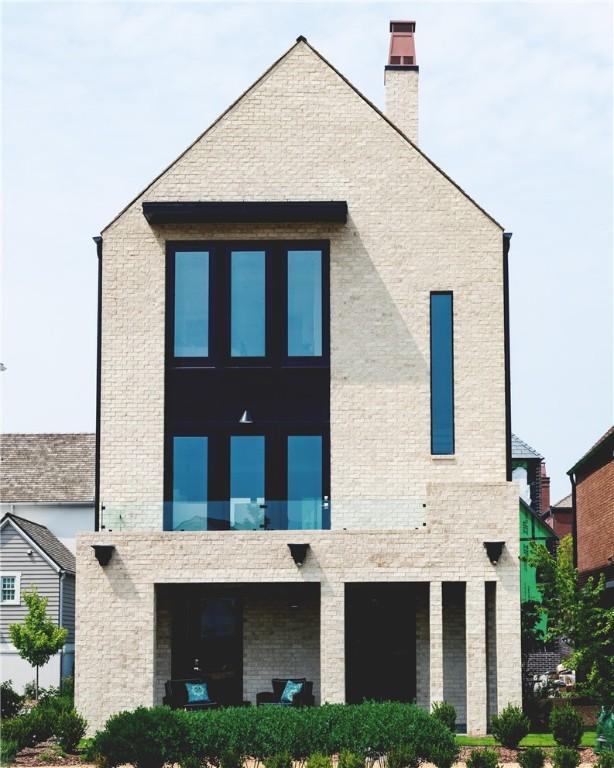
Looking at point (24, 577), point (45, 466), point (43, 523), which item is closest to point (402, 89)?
point (24, 577)

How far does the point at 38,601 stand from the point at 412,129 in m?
19.4

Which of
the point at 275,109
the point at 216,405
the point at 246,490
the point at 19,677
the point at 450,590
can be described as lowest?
the point at 19,677

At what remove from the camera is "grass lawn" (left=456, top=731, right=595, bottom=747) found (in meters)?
26.2

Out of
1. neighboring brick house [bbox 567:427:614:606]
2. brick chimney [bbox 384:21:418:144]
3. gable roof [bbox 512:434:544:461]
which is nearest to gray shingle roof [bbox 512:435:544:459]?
gable roof [bbox 512:434:544:461]

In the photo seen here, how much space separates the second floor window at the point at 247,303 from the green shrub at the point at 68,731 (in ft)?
27.9

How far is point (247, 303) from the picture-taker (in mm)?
30828

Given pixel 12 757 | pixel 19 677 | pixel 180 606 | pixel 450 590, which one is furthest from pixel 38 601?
pixel 12 757

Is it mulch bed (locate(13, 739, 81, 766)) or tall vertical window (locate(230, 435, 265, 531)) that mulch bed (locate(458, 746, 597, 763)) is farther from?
tall vertical window (locate(230, 435, 265, 531))

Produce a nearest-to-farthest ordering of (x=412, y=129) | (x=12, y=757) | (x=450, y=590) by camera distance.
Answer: (x=12, y=757) < (x=450, y=590) < (x=412, y=129)

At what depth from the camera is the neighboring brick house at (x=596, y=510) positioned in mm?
37250

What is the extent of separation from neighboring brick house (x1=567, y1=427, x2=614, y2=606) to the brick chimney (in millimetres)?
9696

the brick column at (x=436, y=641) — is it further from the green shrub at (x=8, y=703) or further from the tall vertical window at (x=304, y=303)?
the green shrub at (x=8, y=703)

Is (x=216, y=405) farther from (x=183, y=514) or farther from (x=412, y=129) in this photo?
(x=412, y=129)

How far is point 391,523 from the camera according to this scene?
28688mm
